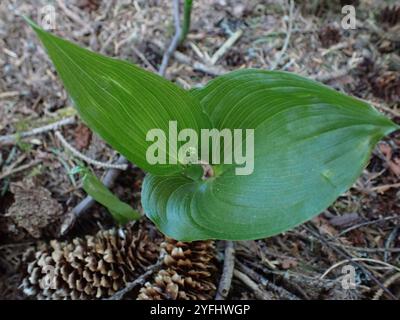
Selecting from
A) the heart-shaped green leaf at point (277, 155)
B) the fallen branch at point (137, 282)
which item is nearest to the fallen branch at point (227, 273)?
the fallen branch at point (137, 282)

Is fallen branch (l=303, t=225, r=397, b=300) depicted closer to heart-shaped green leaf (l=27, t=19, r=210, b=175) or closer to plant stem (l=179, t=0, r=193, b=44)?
heart-shaped green leaf (l=27, t=19, r=210, b=175)

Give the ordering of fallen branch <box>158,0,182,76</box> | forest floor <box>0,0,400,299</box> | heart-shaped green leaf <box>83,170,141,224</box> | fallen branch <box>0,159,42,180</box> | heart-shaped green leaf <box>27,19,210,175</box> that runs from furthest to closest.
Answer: fallen branch <box>158,0,182,76</box> → fallen branch <box>0,159,42,180</box> → forest floor <box>0,0,400,299</box> → heart-shaped green leaf <box>83,170,141,224</box> → heart-shaped green leaf <box>27,19,210,175</box>

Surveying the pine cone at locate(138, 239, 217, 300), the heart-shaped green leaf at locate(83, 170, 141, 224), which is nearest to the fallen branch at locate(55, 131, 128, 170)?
the heart-shaped green leaf at locate(83, 170, 141, 224)

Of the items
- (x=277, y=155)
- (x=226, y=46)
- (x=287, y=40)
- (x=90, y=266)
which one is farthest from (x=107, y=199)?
(x=287, y=40)

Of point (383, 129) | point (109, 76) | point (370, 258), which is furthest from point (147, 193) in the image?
point (370, 258)

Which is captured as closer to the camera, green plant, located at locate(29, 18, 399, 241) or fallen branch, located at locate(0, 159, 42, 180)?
green plant, located at locate(29, 18, 399, 241)
